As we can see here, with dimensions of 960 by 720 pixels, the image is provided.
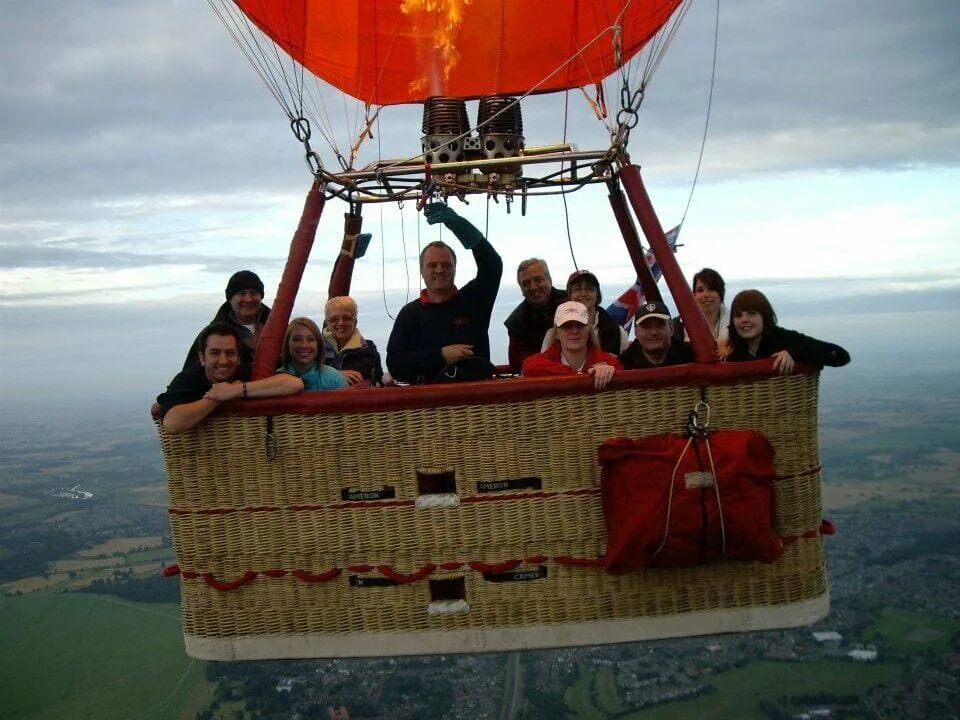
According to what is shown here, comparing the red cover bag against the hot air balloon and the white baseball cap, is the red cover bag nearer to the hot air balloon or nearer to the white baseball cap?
the hot air balloon

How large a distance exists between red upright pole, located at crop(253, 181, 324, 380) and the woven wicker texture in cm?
25

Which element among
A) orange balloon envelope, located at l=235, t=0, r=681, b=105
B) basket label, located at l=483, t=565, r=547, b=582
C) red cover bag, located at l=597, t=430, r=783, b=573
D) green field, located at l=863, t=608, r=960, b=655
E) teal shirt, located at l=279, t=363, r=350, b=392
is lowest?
green field, located at l=863, t=608, r=960, b=655

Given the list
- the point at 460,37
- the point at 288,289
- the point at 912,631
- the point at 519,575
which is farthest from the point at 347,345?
the point at 912,631

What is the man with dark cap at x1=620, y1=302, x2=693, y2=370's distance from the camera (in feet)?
11.9

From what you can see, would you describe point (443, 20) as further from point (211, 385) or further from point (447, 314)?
point (211, 385)

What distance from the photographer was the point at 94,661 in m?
26.2

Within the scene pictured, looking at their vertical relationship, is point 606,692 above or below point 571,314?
below

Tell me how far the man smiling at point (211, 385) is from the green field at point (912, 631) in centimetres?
2619

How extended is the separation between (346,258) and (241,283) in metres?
0.99

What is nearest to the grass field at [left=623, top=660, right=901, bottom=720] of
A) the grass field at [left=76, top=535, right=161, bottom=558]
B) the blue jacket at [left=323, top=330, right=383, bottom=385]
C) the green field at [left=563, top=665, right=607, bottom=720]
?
the green field at [left=563, top=665, right=607, bottom=720]

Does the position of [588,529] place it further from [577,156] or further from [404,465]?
[577,156]

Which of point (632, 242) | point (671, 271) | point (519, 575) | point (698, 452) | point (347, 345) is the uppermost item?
point (632, 242)

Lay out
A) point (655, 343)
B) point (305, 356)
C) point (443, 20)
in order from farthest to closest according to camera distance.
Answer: point (443, 20)
point (655, 343)
point (305, 356)

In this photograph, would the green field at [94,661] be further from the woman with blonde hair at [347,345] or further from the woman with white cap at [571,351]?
the woman with white cap at [571,351]
